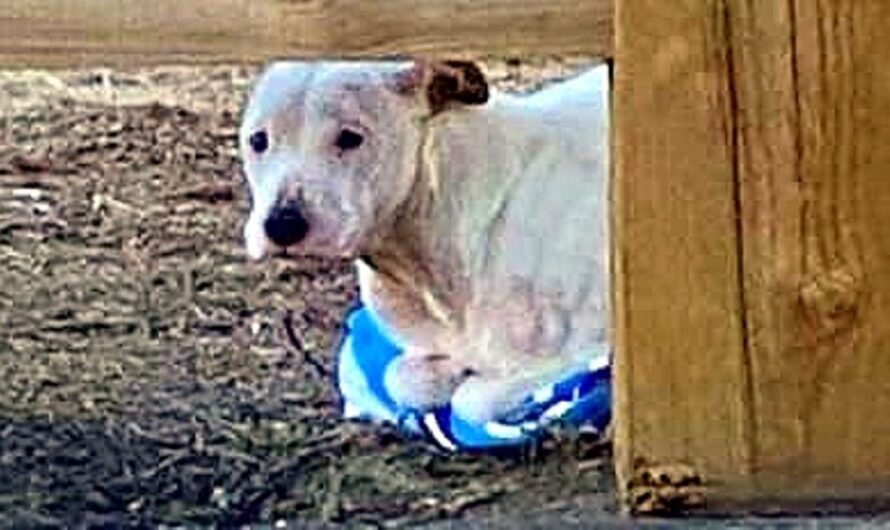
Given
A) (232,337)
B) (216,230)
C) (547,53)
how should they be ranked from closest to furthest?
(547,53), (232,337), (216,230)

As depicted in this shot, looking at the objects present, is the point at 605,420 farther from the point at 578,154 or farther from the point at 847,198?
the point at 847,198

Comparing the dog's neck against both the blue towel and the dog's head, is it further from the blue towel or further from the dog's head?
the blue towel

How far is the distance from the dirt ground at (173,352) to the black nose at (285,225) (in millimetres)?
280

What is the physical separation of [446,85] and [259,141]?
1.06 feet

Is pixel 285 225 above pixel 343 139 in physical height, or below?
below

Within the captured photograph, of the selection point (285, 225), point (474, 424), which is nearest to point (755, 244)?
point (474, 424)

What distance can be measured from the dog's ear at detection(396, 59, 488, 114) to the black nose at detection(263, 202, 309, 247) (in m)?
0.28

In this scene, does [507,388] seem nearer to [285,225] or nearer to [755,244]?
[285,225]

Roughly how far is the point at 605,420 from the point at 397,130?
661 mm

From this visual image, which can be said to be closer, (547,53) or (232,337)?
(547,53)

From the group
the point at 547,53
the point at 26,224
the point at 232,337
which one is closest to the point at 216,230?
the point at 26,224

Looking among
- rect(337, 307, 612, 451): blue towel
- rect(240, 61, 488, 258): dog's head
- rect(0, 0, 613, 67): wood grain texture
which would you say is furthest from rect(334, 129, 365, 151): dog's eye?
rect(0, 0, 613, 67): wood grain texture

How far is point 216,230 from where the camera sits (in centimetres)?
569

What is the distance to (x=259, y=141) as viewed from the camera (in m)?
4.41
